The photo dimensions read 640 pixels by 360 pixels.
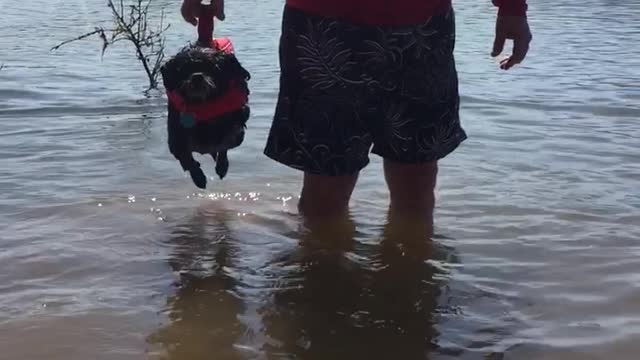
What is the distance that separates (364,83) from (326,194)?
48cm

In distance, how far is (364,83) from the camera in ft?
10.7

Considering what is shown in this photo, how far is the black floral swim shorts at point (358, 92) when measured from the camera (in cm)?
321

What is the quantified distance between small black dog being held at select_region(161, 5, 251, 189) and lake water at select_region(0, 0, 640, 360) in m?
0.50

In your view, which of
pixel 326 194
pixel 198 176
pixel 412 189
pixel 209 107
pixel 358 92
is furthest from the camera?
pixel 198 176

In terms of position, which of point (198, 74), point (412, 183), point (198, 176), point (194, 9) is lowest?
point (198, 176)

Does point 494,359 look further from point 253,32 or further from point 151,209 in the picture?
point 253,32

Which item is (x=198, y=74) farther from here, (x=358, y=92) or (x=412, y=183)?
(x=412, y=183)

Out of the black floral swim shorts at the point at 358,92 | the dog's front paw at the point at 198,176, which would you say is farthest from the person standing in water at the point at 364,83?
the dog's front paw at the point at 198,176

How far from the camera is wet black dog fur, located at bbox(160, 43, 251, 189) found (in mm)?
3320

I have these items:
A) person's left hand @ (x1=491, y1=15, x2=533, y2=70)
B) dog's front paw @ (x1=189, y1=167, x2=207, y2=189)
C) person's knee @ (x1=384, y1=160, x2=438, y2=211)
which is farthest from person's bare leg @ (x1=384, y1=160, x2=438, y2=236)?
dog's front paw @ (x1=189, y1=167, x2=207, y2=189)

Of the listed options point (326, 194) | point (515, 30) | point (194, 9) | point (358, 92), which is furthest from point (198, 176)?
point (515, 30)

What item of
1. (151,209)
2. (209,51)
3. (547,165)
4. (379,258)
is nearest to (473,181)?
(547,165)

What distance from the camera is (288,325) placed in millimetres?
3062

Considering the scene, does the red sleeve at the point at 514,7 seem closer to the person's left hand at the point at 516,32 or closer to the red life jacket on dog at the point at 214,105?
the person's left hand at the point at 516,32
